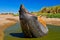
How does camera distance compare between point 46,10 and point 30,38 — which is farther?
point 46,10

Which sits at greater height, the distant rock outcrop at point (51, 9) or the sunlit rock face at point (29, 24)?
the distant rock outcrop at point (51, 9)

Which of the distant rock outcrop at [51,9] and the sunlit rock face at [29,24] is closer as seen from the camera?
the sunlit rock face at [29,24]

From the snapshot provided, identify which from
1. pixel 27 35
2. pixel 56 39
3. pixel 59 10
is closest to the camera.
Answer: pixel 56 39

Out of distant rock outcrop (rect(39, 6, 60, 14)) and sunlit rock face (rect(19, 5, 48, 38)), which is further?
distant rock outcrop (rect(39, 6, 60, 14))

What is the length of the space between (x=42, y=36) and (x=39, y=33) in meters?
0.48

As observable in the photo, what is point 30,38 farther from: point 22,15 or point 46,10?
point 46,10

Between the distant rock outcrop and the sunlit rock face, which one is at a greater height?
the distant rock outcrop

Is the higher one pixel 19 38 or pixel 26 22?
pixel 26 22

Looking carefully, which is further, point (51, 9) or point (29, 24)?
point (51, 9)

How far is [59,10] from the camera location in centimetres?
10469

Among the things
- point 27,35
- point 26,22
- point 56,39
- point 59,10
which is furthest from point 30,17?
point 59,10

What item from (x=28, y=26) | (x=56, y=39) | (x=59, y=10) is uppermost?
(x=59, y=10)

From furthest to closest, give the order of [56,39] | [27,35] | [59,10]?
[59,10]
[27,35]
[56,39]

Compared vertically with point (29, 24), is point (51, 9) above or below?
above
